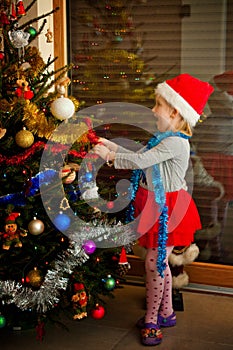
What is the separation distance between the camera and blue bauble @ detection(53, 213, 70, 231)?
104 inches

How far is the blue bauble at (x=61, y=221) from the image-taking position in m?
2.65

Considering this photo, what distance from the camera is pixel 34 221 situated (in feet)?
8.50

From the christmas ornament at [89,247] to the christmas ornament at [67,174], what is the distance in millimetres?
284

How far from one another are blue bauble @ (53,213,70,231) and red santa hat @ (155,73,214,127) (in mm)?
726

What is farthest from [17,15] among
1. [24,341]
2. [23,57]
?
[24,341]

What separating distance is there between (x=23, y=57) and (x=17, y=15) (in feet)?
0.61

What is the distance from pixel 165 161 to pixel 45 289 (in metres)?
0.82

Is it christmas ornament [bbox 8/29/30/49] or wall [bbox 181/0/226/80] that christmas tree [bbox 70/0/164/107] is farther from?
christmas ornament [bbox 8/29/30/49]

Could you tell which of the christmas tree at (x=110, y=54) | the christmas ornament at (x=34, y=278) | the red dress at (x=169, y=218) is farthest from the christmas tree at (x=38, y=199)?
the christmas tree at (x=110, y=54)

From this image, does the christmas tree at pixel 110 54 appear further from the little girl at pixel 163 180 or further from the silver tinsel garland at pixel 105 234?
the silver tinsel garland at pixel 105 234

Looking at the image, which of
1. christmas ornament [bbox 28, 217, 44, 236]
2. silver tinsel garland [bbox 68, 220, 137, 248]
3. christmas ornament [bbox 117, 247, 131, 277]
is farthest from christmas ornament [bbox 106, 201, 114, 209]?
christmas ornament [bbox 28, 217, 44, 236]

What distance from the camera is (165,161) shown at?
2908 millimetres

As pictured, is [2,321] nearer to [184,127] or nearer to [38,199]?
[38,199]

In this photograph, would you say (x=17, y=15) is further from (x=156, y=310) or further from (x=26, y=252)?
(x=156, y=310)
